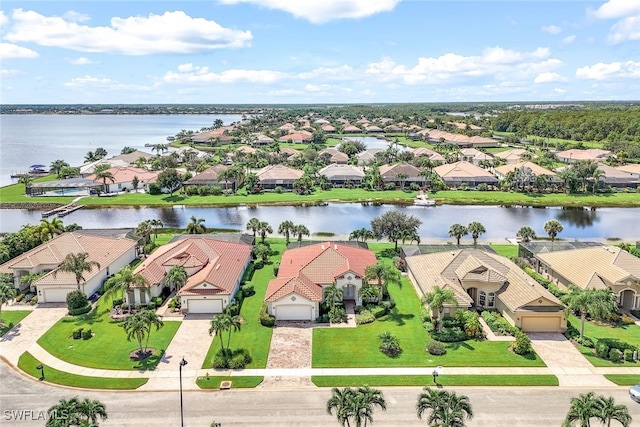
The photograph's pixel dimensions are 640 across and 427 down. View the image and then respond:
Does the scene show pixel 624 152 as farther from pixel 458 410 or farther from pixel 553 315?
pixel 458 410

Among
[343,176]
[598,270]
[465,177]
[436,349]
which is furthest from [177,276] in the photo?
[465,177]

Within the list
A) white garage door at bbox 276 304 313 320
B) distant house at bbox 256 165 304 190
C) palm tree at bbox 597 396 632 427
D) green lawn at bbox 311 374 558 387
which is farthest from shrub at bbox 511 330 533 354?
distant house at bbox 256 165 304 190

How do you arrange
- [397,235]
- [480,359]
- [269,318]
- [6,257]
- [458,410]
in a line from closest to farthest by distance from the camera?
1. [458,410]
2. [480,359]
3. [269,318]
4. [6,257]
5. [397,235]

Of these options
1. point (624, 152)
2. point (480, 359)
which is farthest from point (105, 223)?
point (624, 152)

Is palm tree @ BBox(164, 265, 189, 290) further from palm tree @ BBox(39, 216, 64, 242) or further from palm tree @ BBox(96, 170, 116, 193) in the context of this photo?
palm tree @ BBox(96, 170, 116, 193)

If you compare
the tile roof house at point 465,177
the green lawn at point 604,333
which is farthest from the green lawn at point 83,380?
the tile roof house at point 465,177

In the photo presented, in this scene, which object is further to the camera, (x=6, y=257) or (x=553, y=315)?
(x=6, y=257)

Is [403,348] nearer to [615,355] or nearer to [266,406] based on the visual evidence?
[266,406]

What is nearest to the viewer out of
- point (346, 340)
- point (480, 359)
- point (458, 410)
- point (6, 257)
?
point (458, 410)
